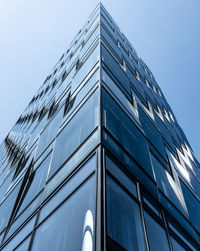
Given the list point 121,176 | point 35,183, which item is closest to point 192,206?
point 121,176

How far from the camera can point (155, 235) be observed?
16.4 feet

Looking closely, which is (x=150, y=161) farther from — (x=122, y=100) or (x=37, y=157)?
(x=37, y=157)

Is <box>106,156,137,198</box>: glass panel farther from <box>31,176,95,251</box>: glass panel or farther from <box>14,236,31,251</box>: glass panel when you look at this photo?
<box>14,236,31,251</box>: glass panel

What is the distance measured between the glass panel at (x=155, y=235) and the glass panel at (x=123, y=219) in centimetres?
29

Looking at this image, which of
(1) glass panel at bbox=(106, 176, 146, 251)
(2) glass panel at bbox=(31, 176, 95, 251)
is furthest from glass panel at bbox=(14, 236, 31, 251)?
(1) glass panel at bbox=(106, 176, 146, 251)

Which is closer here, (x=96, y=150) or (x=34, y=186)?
(x=96, y=150)

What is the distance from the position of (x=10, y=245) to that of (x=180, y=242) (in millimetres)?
4564

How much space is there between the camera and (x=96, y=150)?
5.26 m

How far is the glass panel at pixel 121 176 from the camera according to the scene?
5137mm

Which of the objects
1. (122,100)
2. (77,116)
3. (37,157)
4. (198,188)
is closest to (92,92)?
(77,116)

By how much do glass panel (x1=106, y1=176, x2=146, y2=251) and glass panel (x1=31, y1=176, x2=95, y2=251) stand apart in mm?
325

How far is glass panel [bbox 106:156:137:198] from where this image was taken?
16.9 feet

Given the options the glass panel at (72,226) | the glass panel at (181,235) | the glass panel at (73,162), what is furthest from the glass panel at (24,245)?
the glass panel at (181,235)

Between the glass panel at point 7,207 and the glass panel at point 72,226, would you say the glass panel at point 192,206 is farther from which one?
the glass panel at point 7,207
